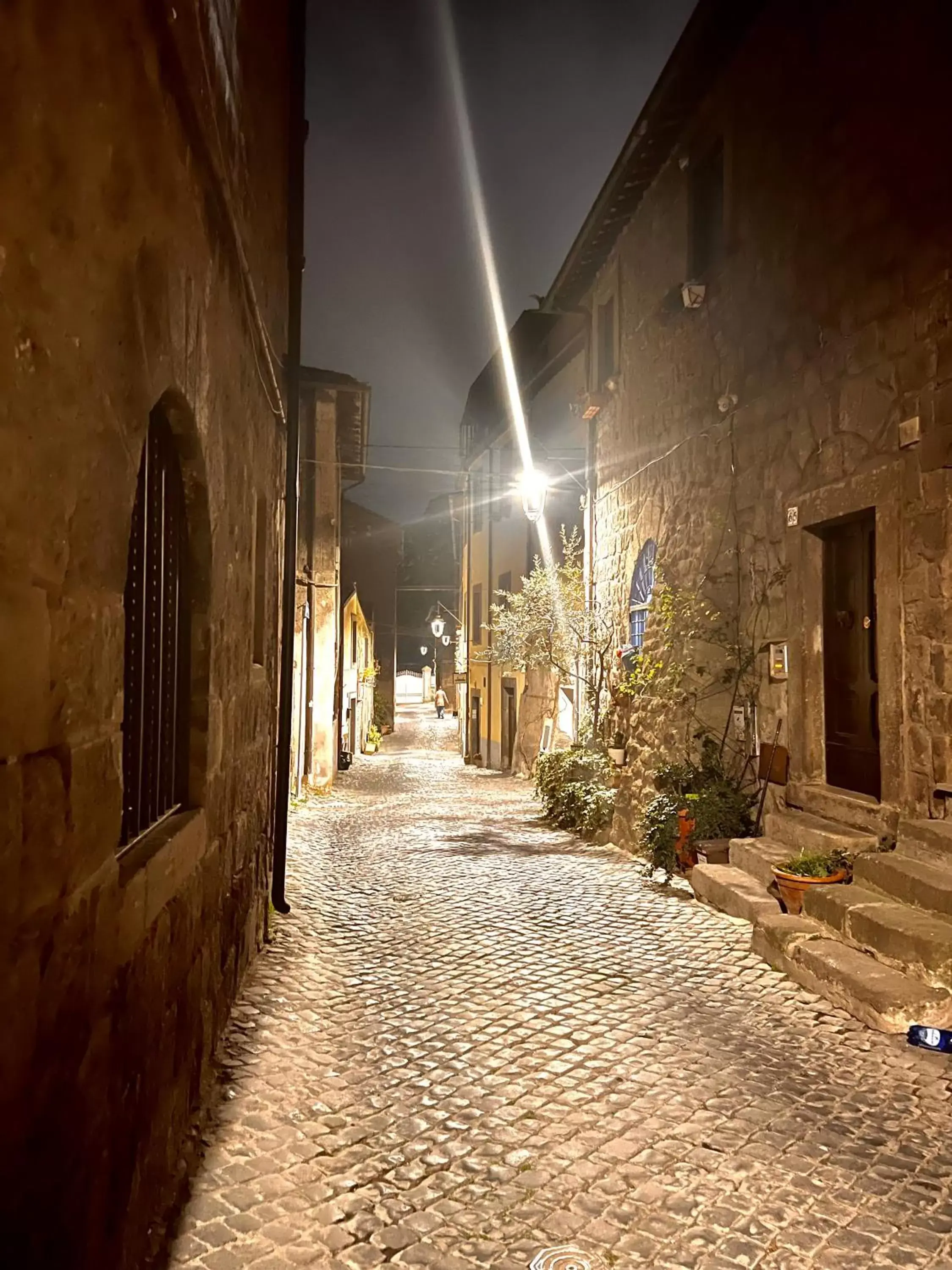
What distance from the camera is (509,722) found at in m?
21.6

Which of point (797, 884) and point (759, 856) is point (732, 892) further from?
point (797, 884)

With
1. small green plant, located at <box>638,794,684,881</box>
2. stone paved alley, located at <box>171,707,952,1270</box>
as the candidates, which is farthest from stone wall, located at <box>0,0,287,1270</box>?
small green plant, located at <box>638,794,684,881</box>

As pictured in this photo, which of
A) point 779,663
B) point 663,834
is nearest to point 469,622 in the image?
point 663,834

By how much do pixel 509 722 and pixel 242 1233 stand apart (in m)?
19.0

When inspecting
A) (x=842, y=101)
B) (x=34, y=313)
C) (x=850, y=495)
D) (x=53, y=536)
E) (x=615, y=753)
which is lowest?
(x=615, y=753)

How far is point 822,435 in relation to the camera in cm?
659

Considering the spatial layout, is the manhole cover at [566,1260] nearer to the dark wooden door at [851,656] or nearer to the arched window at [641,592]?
the dark wooden door at [851,656]

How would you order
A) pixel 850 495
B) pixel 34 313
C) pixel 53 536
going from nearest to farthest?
pixel 34 313 < pixel 53 536 < pixel 850 495

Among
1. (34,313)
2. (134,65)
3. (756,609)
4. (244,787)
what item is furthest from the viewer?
(756,609)

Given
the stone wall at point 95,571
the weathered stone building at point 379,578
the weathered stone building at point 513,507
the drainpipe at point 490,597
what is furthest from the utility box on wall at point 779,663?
the weathered stone building at point 379,578

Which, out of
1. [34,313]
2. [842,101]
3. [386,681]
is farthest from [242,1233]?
[386,681]

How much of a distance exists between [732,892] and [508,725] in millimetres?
15356

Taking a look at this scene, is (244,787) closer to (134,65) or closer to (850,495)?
(134,65)

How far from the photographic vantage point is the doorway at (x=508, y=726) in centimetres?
2120
